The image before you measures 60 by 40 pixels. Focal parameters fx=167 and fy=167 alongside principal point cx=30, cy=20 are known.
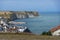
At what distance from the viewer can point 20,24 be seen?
659 centimetres

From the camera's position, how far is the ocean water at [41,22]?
21.6 ft

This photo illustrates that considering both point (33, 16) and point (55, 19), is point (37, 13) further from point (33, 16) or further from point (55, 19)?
point (55, 19)

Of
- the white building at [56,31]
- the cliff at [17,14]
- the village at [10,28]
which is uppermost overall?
the cliff at [17,14]

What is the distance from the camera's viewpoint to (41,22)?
663 centimetres

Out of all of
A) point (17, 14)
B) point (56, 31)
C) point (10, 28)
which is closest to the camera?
point (56, 31)

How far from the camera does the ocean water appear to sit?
657 cm

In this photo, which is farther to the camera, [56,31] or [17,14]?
[17,14]

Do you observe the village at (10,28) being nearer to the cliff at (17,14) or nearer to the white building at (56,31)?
the cliff at (17,14)

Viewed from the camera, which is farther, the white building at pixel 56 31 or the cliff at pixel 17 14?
the cliff at pixel 17 14

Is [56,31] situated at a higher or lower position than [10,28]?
lower

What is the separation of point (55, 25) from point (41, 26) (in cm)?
55

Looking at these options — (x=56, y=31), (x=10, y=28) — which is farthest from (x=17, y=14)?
(x=56, y=31)

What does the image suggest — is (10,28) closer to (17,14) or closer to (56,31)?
(17,14)

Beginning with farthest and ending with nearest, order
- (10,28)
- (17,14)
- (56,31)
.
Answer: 1. (17,14)
2. (10,28)
3. (56,31)
